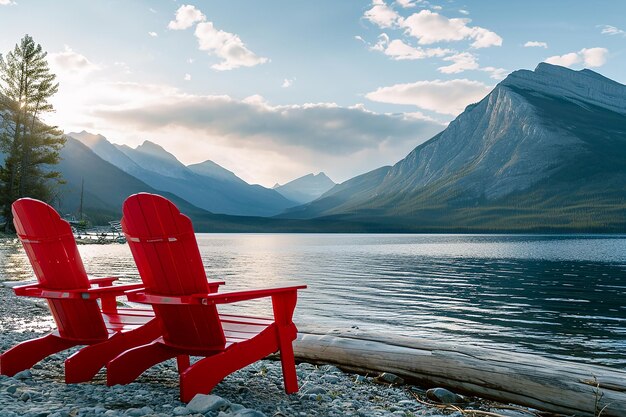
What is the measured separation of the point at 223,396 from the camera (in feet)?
18.9

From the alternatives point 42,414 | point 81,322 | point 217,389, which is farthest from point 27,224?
point 217,389

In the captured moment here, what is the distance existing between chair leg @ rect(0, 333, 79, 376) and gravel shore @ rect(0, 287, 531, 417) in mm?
134

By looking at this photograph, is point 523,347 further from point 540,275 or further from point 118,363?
point 540,275

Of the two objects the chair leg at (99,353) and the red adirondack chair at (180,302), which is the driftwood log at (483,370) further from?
Answer: the chair leg at (99,353)

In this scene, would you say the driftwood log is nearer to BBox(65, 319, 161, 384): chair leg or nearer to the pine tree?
BBox(65, 319, 161, 384): chair leg

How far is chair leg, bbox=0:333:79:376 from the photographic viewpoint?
6.16 m

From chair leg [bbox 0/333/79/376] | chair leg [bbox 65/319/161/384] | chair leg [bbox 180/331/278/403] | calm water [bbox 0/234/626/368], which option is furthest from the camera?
calm water [bbox 0/234/626/368]

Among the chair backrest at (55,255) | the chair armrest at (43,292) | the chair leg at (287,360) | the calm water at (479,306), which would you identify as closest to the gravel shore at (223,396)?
the chair leg at (287,360)

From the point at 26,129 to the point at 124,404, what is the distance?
6227 centimetres

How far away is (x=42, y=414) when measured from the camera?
14.6 feet

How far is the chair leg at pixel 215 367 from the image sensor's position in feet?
16.3

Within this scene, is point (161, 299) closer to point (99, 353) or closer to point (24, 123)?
point (99, 353)

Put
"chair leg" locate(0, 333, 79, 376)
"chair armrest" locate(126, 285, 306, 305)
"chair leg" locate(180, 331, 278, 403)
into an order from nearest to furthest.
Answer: "chair armrest" locate(126, 285, 306, 305) < "chair leg" locate(180, 331, 278, 403) < "chair leg" locate(0, 333, 79, 376)

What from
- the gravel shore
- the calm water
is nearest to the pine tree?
the calm water
